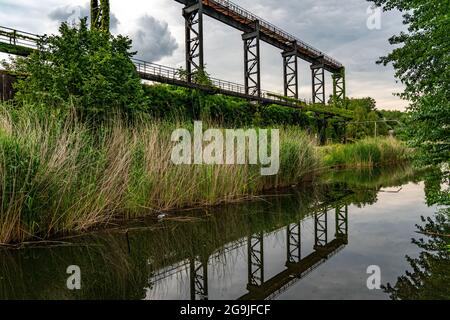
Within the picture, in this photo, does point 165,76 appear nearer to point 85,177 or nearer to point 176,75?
point 176,75

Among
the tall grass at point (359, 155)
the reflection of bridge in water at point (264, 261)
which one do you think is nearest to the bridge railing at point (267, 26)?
the tall grass at point (359, 155)

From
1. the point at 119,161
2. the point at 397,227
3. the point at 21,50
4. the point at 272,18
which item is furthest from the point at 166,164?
the point at 272,18

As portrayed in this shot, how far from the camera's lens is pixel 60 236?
344 centimetres

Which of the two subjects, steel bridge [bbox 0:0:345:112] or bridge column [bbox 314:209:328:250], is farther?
steel bridge [bbox 0:0:345:112]

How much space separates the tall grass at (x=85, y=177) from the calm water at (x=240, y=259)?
1.11 ft

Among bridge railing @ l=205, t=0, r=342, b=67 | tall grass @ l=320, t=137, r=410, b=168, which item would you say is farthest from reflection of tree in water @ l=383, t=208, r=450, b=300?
bridge railing @ l=205, t=0, r=342, b=67

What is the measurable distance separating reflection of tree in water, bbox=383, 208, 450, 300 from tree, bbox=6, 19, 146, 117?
4.87 metres

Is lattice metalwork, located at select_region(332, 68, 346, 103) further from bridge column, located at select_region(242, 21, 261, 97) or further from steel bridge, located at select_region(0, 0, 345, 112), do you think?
bridge column, located at select_region(242, 21, 261, 97)

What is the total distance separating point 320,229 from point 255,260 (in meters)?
1.39

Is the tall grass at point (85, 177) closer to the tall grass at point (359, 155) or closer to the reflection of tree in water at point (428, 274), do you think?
the reflection of tree in water at point (428, 274)

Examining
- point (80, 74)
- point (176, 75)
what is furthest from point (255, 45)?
point (80, 74)

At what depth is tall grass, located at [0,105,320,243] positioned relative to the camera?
10.4 feet
